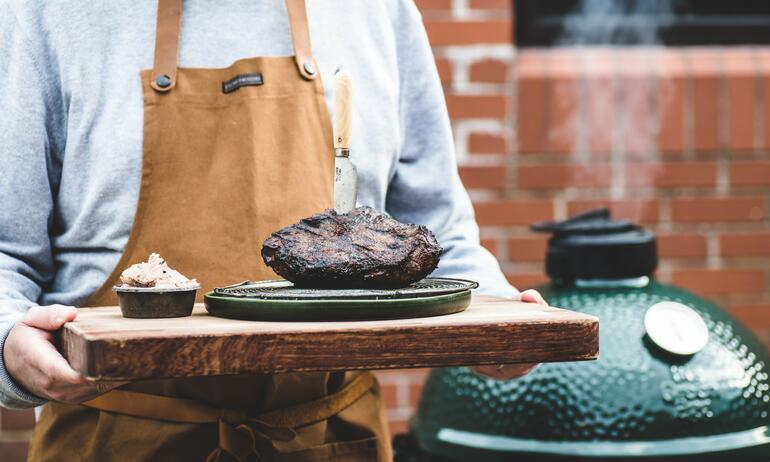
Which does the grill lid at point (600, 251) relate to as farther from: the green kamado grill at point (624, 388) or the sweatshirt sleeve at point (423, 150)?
the sweatshirt sleeve at point (423, 150)

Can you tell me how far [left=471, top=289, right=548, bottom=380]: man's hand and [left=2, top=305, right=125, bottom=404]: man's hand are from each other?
0.61 meters

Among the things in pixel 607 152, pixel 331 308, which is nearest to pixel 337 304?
pixel 331 308

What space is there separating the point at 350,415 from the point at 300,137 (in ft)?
1.70

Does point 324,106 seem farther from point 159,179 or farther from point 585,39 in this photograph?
point 585,39

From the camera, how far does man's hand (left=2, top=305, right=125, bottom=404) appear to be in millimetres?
1288

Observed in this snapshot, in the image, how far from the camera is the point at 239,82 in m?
1.70

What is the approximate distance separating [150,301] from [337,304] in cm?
27

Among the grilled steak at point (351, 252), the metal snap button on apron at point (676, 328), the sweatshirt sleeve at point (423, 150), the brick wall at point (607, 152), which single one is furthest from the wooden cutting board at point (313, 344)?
the brick wall at point (607, 152)

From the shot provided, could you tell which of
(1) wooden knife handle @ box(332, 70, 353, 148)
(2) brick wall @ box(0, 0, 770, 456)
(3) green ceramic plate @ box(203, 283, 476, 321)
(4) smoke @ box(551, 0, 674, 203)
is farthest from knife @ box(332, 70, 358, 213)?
(4) smoke @ box(551, 0, 674, 203)

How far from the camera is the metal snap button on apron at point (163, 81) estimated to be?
1.67 m

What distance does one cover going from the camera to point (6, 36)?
1.65 meters

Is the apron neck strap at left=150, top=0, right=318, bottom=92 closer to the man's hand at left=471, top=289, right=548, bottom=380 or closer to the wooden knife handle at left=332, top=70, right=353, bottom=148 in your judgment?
the wooden knife handle at left=332, top=70, right=353, bottom=148

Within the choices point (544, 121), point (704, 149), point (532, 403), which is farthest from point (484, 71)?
point (532, 403)

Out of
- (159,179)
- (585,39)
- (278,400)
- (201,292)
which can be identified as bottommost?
(278,400)
